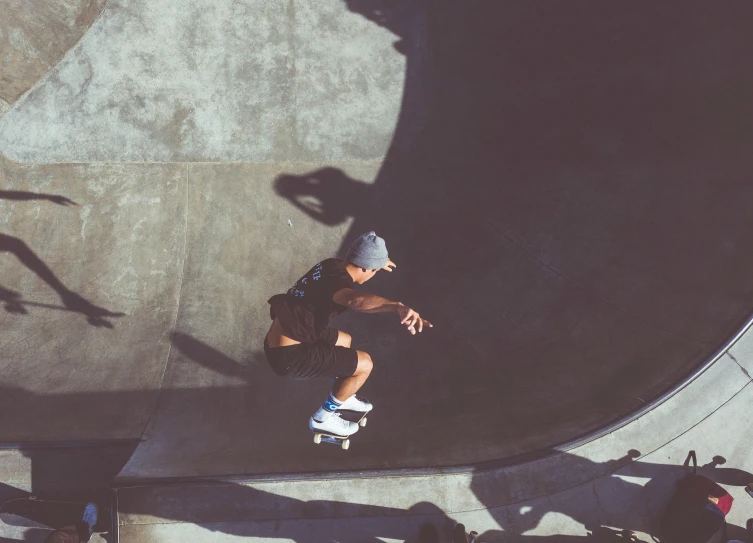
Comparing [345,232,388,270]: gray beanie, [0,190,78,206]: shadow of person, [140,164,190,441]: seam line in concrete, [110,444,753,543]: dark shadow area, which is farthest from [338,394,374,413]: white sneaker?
[0,190,78,206]: shadow of person

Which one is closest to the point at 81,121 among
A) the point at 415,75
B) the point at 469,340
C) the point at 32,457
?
the point at 32,457

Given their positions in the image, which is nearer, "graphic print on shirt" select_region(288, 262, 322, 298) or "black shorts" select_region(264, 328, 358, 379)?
"graphic print on shirt" select_region(288, 262, 322, 298)

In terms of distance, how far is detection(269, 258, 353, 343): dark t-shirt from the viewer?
11.0ft

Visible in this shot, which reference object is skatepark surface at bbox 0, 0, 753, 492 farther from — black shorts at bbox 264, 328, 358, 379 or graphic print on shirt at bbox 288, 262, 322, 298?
graphic print on shirt at bbox 288, 262, 322, 298

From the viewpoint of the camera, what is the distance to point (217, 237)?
6.84 meters

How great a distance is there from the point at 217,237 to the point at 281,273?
119cm

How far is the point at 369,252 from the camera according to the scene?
3297mm

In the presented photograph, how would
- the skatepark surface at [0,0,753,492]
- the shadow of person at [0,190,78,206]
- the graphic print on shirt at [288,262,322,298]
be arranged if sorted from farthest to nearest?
the shadow of person at [0,190,78,206], the skatepark surface at [0,0,753,492], the graphic print on shirt at [288,262,322,298]

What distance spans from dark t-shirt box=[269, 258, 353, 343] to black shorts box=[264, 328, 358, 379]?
6.8 inches

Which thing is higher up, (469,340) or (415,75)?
(415,75)

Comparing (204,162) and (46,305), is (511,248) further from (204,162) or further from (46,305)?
(46,305)

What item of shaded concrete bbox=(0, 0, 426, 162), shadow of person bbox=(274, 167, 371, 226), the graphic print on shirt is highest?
shaded concrete bbox=(0, 0, 426, 162)

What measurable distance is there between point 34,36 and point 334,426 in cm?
786

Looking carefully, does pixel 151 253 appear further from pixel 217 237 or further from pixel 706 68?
pixel 706 68
